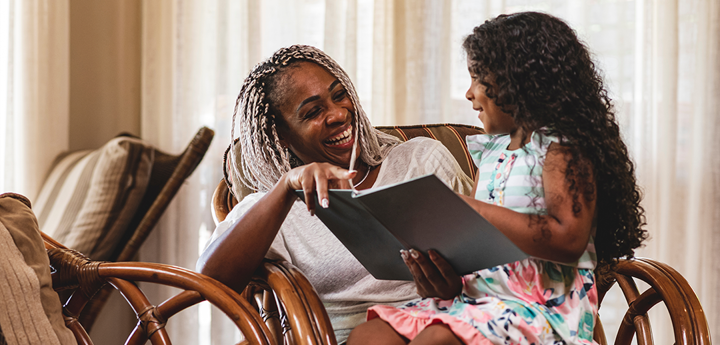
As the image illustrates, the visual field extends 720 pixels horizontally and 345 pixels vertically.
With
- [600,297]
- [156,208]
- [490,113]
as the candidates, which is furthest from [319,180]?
[156,208]

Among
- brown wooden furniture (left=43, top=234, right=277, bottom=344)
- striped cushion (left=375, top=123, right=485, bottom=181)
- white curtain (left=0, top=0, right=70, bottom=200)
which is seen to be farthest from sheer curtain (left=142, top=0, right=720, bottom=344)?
brown wooden furniture (left=43, top=234, right=277, bottom=344)

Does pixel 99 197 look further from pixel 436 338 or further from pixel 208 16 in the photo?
pixel 436 338

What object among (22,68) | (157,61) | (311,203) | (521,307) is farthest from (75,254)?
(157,61)

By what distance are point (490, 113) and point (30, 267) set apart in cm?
83

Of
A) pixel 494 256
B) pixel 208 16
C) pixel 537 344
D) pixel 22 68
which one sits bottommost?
pixel 537 344

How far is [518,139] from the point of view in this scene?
97cm

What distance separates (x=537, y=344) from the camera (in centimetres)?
87

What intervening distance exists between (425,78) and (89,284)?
148 centimetres

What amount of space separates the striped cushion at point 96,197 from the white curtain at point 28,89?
0.08 meters

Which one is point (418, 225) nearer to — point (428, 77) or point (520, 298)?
point (520, 298)

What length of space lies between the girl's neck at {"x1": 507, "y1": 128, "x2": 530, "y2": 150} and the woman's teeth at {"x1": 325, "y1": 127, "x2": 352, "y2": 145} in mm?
409

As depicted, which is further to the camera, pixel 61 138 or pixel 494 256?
pixel 61 138

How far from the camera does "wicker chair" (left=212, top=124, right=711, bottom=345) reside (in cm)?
101

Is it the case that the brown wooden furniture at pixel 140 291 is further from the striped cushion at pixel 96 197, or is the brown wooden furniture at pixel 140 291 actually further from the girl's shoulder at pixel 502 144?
the striped cushion at pixel 96 197
